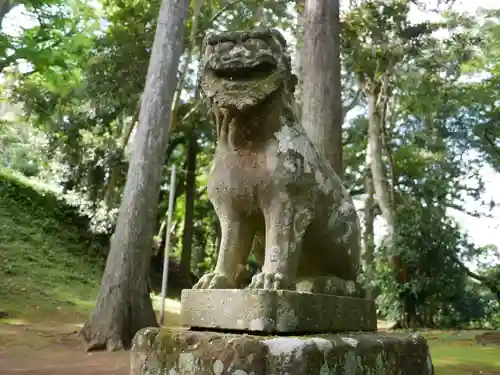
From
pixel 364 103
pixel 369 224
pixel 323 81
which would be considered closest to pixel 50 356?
pixel 323 81

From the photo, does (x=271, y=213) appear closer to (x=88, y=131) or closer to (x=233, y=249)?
(x=233, y=249)

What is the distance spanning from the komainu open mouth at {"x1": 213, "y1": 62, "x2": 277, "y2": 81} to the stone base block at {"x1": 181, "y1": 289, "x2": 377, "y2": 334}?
100 cm

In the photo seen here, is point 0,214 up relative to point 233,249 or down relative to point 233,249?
up

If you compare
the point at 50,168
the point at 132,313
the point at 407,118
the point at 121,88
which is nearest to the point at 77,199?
the point at 50,168

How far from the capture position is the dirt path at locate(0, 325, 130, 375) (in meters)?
6.15

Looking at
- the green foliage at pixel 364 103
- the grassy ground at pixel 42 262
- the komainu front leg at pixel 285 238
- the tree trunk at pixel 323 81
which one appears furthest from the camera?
the green foliage at pixel 364 103

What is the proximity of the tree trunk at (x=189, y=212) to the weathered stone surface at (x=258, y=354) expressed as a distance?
51.8 feet

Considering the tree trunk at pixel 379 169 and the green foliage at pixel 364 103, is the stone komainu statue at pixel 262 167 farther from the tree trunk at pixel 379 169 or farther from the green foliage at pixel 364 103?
the tree trunk at pixel 379 169

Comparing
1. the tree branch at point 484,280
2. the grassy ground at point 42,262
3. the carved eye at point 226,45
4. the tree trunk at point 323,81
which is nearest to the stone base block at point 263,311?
the carved eye at point 226,45

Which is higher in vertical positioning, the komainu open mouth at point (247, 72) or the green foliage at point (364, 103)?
the green foliage at point (364, 103)

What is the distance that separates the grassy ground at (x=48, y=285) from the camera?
779 cm

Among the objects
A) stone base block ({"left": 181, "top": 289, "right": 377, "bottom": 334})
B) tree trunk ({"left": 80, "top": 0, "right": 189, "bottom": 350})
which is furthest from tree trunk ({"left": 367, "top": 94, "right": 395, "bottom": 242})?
stone base block ({"left": 181, "top": 289, "right": 377, "bottom": 334})

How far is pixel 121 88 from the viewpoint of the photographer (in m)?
13.6

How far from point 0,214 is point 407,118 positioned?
42.0 feet
